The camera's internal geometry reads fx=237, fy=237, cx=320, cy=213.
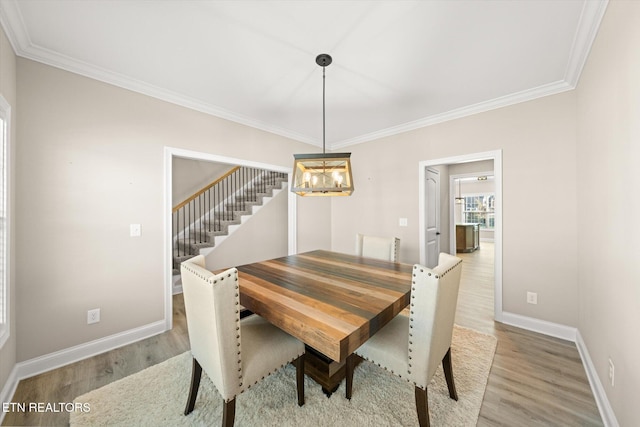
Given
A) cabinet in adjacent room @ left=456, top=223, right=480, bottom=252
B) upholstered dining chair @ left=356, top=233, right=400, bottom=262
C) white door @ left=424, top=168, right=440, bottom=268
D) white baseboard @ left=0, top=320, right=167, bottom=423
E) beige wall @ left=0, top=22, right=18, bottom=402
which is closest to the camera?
beige wall @ left=0, top=22, right=18, bottom=402

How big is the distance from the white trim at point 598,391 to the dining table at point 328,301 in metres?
1.29

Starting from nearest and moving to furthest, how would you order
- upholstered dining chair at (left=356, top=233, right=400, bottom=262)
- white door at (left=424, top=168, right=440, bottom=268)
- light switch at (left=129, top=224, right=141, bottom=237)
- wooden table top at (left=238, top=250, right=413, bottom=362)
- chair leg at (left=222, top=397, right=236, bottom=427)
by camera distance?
wooden table top at (left=238, top=250, right=413, bottom=362) < chair leg at (left=222, top=397, right=236, bottom=427) < light switch at (left=129, top=224, right=141, bottom=237) < upholstered dining chair at (left=356, top=233, right=400, bottom=262) < white door at (left=424, top=168, right=440, bottom=268)

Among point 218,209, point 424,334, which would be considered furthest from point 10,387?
point 218,209

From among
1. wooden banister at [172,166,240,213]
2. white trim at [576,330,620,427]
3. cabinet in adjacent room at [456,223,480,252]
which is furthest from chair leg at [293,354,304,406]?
cabinet in adjacent room at [456,223,480,252]

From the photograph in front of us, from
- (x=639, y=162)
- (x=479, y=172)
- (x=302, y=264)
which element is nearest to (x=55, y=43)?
(x=302, y=264)

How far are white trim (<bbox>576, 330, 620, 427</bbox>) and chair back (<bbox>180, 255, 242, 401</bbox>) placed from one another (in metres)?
2.12

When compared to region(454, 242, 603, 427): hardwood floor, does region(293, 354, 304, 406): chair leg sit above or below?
above

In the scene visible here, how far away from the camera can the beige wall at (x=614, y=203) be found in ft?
3.76

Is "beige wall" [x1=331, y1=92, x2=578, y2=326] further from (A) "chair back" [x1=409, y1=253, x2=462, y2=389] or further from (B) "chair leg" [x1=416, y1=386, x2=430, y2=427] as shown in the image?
(B) "chair leg" [x1=416, y1=386, x2=430, y2=427]

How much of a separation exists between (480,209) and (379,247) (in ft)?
Answer: 29.4

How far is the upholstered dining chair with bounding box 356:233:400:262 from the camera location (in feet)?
8.66

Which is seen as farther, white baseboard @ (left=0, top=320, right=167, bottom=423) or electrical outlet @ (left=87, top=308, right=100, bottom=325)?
electrical outlet @ (left=87, top=308, right=100, bottom=325)

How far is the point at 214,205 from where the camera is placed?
5344mm

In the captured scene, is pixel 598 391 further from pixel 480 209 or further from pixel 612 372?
pixel 480 209
